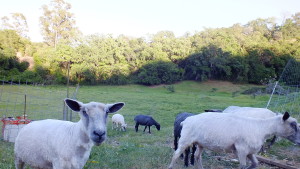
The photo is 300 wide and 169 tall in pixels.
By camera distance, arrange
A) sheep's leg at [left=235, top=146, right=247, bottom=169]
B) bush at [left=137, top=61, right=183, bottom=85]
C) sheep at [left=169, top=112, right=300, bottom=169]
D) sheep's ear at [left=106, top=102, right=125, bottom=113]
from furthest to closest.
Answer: bush at [left=137, top=61, right=183, bottom=85] < sheep at [left=169, top=112, right=300, bottom=169] < sheep's leg at [left=235, top=146, right=247, bottom=169] < sheep's ear at [left=106, top=102, right=125, bottom=113]

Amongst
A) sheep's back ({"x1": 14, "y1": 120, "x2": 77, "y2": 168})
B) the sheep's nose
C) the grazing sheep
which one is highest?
the sheep's nose

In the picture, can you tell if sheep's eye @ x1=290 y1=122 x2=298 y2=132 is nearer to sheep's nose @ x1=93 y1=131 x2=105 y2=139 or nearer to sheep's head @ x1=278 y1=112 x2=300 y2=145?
sheep's head @ x1=278 y1=112 x2=300 y2=145

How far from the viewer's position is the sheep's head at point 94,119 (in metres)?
3.56

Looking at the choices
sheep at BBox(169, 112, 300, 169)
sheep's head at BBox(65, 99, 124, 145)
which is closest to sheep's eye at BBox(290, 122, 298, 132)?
sheep at BBox(169, 112, 300, 169)

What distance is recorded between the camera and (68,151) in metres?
3.88

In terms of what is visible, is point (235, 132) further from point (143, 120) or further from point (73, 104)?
point (143, 120)

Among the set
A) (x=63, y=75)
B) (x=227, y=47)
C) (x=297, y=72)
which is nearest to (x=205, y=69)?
(x=227, y=47)

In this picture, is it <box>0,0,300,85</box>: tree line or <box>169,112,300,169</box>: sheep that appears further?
<box>0,0,300,85</box>: tree line

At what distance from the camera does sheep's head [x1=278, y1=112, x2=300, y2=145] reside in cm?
598

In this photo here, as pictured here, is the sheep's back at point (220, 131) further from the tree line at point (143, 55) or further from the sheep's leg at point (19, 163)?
the tree line at point (143, 55)

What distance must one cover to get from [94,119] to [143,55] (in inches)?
1960

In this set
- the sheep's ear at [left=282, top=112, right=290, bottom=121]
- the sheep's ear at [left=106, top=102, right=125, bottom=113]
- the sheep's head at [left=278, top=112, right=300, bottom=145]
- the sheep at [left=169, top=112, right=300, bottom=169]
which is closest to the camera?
the sheep's ear at [left=106, top=102, right=125, bottom=113]

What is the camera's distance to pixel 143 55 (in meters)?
53.0

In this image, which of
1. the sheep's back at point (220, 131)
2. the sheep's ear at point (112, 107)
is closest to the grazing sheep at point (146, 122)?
the sheep's back at point (220, 131)
